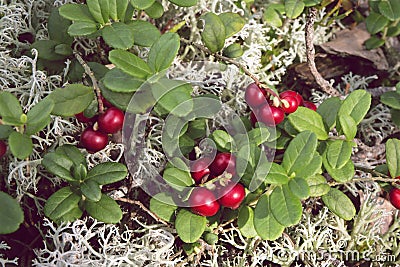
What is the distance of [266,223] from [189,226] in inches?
9.6

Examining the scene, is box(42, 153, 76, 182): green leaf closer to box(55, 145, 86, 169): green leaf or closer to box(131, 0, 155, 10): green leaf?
box(55, 145, 86, 169): green leaf

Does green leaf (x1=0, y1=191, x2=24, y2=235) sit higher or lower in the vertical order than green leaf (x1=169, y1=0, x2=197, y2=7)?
lower

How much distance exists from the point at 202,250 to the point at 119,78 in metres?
0.67

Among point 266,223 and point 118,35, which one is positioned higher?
point 118,35

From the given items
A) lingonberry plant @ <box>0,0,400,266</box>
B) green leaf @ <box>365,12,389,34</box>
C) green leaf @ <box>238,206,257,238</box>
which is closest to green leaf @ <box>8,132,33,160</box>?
lingonberry plant @ <box>0,0,400,266</box>

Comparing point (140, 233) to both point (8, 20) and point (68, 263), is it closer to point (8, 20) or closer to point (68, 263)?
point (68, 263)

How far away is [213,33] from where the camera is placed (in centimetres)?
196

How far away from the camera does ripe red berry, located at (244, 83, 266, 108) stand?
179 centimetres

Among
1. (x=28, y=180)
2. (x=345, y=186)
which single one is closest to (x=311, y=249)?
(x=345, y=186)

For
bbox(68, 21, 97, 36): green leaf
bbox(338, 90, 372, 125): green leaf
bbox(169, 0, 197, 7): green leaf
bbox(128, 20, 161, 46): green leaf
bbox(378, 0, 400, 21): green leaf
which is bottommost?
bbox(338, 90, 372, 125): green leaf

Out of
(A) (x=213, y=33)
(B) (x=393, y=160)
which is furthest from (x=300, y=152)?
(A) (x=213, y=33)

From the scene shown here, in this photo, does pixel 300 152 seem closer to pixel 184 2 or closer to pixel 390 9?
pixel 184 2

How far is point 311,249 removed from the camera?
204 centimetres

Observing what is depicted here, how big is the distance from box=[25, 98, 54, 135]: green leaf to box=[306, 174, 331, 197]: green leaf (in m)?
0.85
